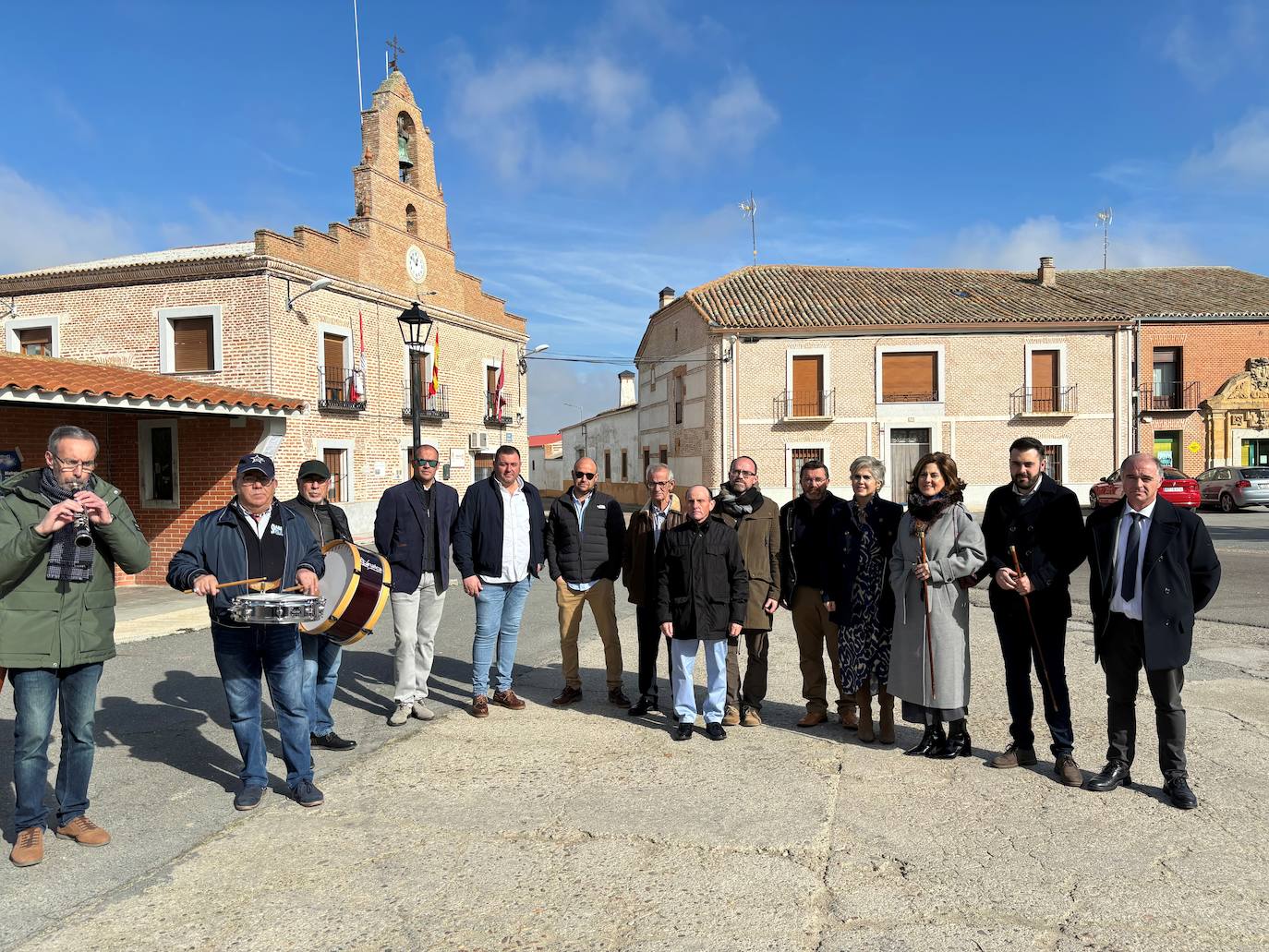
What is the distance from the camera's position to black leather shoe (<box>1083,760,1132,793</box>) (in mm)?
4199

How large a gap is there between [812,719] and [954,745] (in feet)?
2.93

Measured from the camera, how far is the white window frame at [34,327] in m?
18.8

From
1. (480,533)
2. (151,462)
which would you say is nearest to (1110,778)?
(480,533)

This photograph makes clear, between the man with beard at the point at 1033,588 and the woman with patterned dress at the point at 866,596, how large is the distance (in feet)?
1.86

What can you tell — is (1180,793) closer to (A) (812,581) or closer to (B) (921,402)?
(A) (812,581)

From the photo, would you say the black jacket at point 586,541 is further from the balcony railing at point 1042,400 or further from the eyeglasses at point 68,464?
the balcony railing at point 1042,400

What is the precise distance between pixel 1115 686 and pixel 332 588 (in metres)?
4.11

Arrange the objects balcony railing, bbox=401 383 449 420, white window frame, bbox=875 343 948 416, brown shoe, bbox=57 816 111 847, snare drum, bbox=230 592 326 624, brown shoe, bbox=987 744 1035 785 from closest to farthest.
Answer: brown shoe, bbox=57 816 111 847 < snare drum, bbox=230 592 326 624 < brown shoe, bbox=987 744 1035 785 < balcony railing, bbox=401 383 449 420 < white window frame, bbox=875 343 948 416

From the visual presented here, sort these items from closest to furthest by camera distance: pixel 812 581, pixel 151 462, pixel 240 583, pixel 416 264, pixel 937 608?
pixel 240 583
pixel 937 608
pixel 812 581
pixel 151 462
pixel 416 264

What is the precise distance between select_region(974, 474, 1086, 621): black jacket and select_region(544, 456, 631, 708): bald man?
8.14 ft

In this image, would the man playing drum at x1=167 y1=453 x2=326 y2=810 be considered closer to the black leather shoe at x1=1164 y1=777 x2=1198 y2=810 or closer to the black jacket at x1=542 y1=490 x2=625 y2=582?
the black jacket at x1=542 y1=490 x2=625 y2=582

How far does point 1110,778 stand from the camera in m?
4.22

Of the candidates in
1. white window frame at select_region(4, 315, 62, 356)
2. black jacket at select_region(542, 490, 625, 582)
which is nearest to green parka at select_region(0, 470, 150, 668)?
black jacket at select_region(542, 490, 625, 582)

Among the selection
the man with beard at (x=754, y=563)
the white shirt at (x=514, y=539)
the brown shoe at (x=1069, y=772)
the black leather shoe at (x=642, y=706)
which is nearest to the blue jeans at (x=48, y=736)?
the white shirt at (x=514, y=539)
